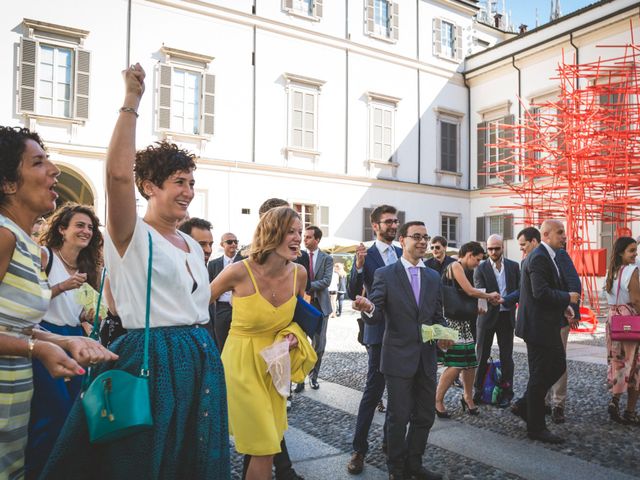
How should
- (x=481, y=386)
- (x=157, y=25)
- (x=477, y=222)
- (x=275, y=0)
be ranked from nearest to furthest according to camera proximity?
(x=481, y=386) < (x=157, y=25) < (x=275, y=0) < (x=477, y=222)

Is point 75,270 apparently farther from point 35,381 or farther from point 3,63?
point 3,63

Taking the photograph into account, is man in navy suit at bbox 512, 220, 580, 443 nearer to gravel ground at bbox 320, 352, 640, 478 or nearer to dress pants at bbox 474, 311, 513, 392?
gravel ground at bbox 320, 352, 640, 478

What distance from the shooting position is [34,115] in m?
14.9

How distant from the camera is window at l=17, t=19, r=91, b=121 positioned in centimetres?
1484

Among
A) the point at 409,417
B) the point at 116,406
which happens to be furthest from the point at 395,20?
the point at 116,406

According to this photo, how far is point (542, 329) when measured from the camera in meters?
4.76

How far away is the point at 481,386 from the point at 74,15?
1525 cm

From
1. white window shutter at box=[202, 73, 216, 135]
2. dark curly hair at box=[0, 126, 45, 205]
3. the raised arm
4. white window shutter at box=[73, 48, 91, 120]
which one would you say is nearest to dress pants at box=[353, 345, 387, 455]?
the raised arm

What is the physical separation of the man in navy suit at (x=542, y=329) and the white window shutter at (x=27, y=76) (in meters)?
14.5

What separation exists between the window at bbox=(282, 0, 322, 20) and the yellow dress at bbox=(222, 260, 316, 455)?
18.2 meters

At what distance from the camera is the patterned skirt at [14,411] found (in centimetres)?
177

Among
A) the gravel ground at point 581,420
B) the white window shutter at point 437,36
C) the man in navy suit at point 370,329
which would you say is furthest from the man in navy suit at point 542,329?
the white window shutter at point 437,36

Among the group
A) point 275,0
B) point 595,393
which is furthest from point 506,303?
point 275,0

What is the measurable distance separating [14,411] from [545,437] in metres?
4.19
